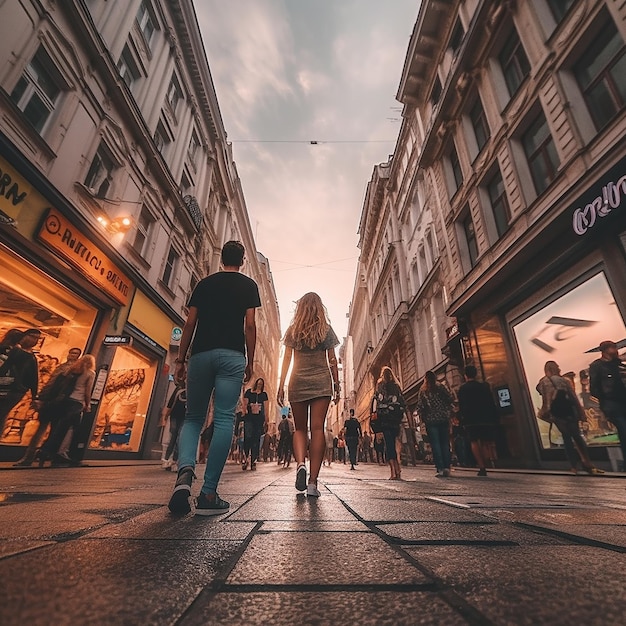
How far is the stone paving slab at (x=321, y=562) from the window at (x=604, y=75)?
8890 mm

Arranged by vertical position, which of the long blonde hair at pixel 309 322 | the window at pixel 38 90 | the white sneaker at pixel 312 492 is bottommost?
the white sneaker at pixel 312 492

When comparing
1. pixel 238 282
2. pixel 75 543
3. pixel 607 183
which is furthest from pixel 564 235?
pixel 75 543

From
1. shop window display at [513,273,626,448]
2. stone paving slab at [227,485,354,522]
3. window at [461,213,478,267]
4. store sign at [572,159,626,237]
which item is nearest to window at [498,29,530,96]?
window at [461,213,478,267]

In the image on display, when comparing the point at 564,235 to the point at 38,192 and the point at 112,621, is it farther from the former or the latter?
the point at 38,192

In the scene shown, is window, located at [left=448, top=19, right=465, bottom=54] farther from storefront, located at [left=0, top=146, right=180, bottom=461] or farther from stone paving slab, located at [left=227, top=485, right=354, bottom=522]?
stone paving slab, located at [left=227, top=485, right=354, bottom=522]

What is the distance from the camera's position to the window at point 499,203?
11.1 meters

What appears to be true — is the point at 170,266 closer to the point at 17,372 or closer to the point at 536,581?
the point at 17,372

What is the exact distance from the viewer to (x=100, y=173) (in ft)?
33.6

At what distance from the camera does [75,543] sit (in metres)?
1.19

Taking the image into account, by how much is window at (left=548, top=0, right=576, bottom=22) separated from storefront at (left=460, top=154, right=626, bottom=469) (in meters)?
5.40

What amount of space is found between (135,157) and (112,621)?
13.2 m

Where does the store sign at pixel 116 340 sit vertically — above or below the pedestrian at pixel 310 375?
above

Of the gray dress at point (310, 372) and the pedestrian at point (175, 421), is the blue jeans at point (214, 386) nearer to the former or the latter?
the gray dress at point (310, 372)

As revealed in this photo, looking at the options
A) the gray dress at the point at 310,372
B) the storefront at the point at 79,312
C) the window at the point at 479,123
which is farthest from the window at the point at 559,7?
the storefront at the point at 79,312
